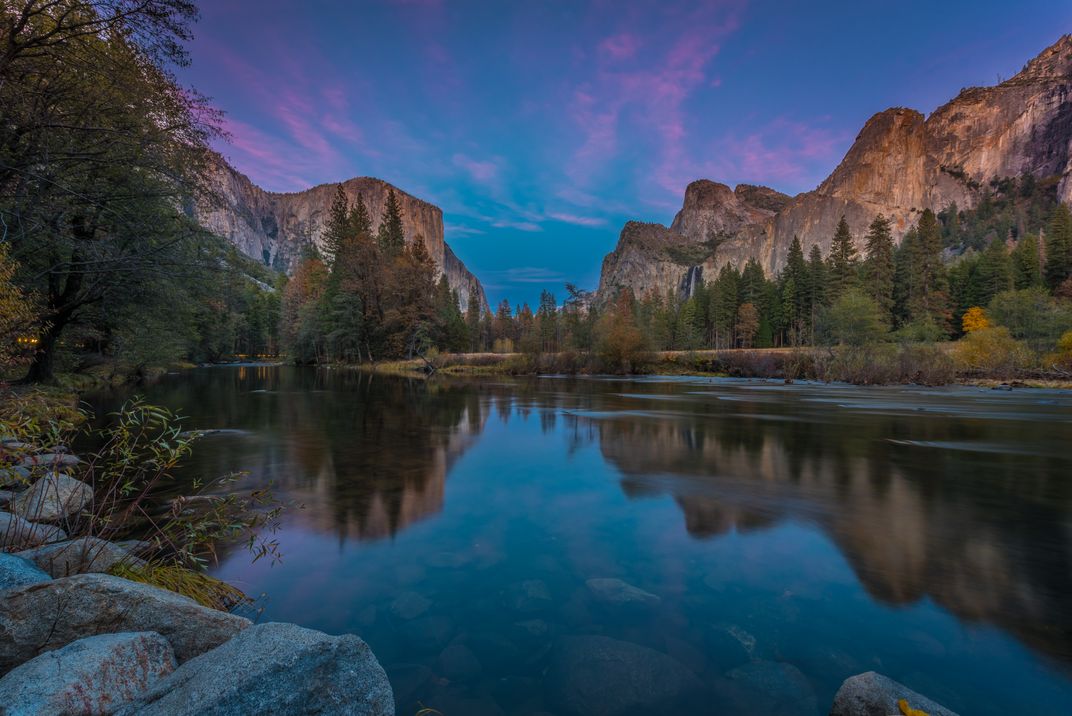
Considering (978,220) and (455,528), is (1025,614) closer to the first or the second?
(455,528)

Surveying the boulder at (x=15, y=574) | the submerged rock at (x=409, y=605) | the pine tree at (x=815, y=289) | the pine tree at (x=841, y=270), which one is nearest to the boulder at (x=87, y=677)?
the boulder at (x=15, y=574)

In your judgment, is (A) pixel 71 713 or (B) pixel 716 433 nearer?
(A) pixel 71 713

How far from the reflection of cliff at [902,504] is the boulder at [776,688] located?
81.3 inches

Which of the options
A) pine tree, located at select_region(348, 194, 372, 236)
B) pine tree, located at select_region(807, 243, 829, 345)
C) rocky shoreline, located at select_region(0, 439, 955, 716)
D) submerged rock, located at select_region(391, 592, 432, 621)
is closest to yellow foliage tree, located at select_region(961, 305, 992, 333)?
pine tree, located at select_region(807, 243, 829, 345)

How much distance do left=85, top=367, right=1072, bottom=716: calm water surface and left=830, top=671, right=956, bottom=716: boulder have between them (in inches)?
16.3

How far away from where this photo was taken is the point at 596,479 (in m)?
9.76

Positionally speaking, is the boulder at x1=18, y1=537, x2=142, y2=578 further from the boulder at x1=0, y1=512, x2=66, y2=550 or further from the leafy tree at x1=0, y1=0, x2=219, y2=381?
the leafy tree at x1=0, y1=0, x2=219, y2=381

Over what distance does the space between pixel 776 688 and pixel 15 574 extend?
5382 millimetres

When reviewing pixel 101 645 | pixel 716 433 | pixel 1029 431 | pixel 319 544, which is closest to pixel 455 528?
pixel 319 544

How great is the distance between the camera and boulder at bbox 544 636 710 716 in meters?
3.34

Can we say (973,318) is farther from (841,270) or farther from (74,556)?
(74,556)

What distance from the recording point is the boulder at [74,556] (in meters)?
3.75

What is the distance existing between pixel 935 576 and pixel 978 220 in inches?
7338

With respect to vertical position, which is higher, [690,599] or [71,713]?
[71,713]
